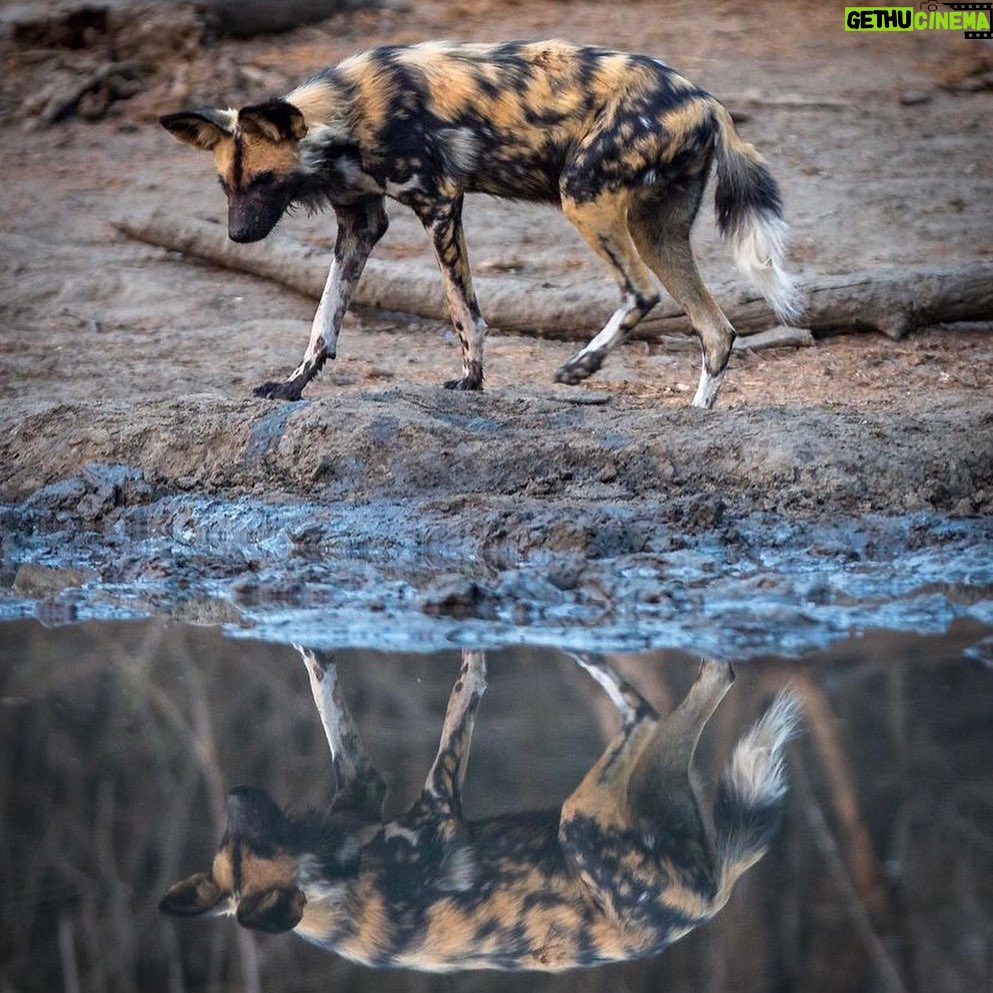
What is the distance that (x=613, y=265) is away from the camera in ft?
18.9

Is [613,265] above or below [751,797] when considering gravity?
below

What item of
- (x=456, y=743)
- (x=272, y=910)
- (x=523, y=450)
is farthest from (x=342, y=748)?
(x=523, y=450)

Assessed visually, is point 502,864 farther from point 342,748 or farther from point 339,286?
Result: point 339,286

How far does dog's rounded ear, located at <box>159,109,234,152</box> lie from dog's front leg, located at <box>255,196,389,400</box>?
0.53m

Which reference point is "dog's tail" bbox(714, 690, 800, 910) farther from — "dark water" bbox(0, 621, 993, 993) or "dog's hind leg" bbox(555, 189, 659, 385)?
"dog's hind leg" bbox(555, 189, 659, 385)

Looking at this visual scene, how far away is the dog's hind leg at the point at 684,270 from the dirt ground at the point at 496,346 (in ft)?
0.93

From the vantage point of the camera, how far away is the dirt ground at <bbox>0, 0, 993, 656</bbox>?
507cm

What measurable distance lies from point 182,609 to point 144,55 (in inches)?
290

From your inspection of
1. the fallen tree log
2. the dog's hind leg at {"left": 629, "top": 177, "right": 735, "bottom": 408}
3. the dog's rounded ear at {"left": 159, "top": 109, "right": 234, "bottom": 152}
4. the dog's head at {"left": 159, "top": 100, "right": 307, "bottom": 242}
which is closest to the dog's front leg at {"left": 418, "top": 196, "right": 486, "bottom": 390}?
the dog's head at {"left": 159, "top": 100, "right": 307, "bottom": 242}

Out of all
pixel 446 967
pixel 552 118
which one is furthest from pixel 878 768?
pixel 552 118

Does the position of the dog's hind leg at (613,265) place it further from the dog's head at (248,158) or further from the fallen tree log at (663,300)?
the fallen tree log at (663,300)

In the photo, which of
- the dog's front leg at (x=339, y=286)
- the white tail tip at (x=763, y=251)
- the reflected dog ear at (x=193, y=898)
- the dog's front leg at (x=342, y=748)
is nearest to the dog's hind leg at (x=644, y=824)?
the dog's front leg at (x=342, y=748)

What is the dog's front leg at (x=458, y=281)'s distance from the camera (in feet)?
19.2

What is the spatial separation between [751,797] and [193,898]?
1.07 metres
